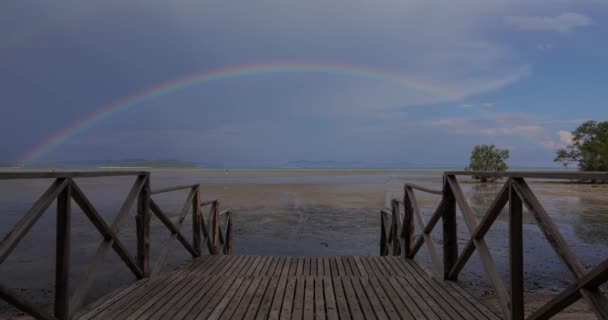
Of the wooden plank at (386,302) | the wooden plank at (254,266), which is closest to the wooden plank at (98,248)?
the wooden plank at (254,266)

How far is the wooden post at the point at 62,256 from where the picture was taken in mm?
3000

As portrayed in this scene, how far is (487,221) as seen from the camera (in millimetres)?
3484

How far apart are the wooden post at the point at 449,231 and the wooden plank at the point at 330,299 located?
144cm

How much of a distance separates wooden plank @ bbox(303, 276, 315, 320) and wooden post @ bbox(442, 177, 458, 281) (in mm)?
1633

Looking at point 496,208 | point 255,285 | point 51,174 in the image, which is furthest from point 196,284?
point 496,208

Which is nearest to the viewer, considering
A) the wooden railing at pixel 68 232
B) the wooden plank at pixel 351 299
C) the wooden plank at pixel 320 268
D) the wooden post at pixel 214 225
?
the wooden railing at pixel 68 232

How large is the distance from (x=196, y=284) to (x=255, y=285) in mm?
692

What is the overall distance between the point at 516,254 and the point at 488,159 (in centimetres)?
4025

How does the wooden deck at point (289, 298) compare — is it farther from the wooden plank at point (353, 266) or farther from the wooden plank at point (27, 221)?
the wooden plank at point (27, 221)

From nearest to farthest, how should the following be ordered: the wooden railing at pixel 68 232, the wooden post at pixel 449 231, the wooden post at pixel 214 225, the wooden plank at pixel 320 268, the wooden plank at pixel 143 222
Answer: the wooden railing at pixel 68 232 < the wooden post at pixel 449 231 < the wooden plank at pixel 143 222 < the wooden plank at pixel 320 268 < the wooden post at pixel 214 225

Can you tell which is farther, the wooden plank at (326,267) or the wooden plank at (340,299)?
the wooden plank at (326,267)

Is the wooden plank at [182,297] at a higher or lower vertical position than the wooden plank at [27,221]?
lower

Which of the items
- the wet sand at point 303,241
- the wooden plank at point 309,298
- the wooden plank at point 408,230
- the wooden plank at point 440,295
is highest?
the wooden plank at point 408,230

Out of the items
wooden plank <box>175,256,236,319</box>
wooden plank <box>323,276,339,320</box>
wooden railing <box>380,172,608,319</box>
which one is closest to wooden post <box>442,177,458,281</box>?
wooden railing <box>380,172,608,319</box>
